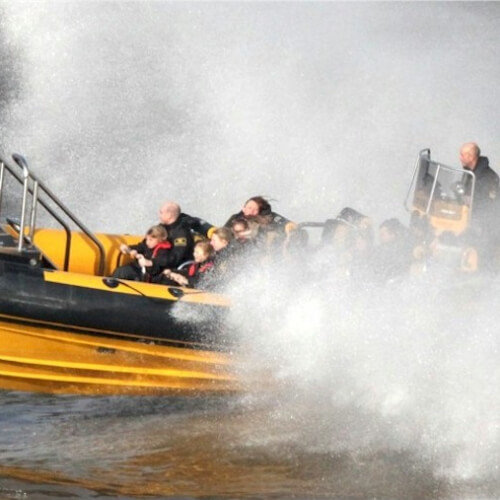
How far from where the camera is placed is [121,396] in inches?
262

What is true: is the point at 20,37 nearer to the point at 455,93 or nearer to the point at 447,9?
the point at 455,93

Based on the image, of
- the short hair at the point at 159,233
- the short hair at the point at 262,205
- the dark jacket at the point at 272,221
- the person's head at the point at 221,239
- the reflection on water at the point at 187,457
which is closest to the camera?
the reflection on water at the point at 187,457

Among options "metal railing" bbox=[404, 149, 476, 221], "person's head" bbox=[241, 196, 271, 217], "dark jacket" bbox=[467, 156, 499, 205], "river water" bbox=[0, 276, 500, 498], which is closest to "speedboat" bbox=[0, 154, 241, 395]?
"river water" bbox=[0, 276, 500, 498]

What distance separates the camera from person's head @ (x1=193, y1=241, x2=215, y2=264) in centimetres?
667

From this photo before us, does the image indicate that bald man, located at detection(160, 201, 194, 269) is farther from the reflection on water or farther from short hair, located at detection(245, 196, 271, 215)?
the reflection on water

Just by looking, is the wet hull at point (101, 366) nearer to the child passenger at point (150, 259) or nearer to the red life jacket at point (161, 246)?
the child passenger at point (150, 259)

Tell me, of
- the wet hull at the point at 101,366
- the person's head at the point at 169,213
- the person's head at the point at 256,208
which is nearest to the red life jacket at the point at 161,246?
the person's head at the point at 169,213

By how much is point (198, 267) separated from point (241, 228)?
528mm

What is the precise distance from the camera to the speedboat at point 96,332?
6.12m

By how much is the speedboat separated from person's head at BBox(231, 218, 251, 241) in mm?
750

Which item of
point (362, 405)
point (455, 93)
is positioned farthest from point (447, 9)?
point (362, 405)

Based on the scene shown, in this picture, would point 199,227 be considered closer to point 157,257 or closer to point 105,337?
point 157,257

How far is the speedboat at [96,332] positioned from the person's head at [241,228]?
0.75 m

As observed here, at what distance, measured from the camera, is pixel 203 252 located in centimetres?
668
